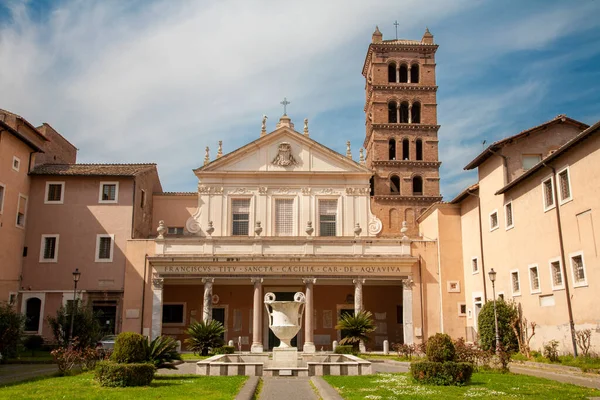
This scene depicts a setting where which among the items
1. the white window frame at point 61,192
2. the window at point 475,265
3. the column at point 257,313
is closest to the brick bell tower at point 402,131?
the window at point 475,265

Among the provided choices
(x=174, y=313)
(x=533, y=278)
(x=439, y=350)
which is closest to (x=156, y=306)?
(x=174, y=313)

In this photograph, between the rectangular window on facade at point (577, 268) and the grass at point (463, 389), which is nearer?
the grass at point (463, 389)

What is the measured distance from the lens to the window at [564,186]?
23172mm

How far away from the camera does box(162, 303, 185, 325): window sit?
37.0 m

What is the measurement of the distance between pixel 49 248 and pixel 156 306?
747 cm

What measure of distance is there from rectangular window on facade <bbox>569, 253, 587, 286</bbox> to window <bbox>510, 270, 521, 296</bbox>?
17.1 feet

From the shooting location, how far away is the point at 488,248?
31406 millimetres

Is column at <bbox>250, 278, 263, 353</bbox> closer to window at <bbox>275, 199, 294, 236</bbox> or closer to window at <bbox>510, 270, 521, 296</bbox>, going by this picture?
window at <bbox>275, 199, 294, 236</bbox>

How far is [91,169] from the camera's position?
120 feet

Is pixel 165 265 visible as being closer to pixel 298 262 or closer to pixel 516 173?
pixel 298 262

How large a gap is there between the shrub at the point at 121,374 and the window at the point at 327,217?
23087mm

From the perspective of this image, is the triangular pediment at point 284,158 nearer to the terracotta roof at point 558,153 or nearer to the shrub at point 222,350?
the terracotta roof at point 558,153

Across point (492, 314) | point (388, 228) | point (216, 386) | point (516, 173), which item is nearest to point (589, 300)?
point (492, 314)

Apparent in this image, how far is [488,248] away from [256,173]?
14841 mm
